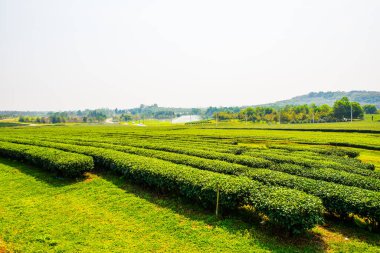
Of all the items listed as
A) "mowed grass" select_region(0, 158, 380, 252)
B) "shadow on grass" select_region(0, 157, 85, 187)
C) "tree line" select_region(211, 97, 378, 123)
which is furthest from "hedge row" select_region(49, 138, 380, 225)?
"tree line" select_region(211, 97, 378, 123)

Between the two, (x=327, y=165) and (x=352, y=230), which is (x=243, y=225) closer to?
(x=352, y=230)

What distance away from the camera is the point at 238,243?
9.34 metres

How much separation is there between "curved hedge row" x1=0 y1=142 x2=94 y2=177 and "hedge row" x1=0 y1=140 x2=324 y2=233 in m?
2.10

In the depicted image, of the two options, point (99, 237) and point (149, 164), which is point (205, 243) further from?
point (149, 164)

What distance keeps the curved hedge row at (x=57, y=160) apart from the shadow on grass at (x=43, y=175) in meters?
0.36

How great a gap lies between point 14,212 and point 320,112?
426 feet

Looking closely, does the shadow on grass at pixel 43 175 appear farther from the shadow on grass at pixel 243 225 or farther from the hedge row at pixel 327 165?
the hedge row at pixel 327 165

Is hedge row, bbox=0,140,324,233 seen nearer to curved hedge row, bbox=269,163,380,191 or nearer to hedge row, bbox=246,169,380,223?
hedge row, bbox=246,169,380,223

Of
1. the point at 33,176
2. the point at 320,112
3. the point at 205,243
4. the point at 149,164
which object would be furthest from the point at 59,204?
the point at 320,112

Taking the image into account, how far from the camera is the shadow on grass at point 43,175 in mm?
16562

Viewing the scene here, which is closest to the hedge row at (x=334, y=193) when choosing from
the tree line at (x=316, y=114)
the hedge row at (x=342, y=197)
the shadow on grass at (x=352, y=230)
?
the hedge row at (x=342, y=197)

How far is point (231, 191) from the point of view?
10.8 metres

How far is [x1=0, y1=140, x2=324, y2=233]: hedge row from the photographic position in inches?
353

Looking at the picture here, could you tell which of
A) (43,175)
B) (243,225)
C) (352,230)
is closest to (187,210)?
(243,225)
